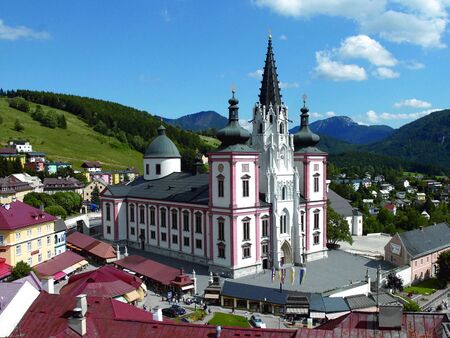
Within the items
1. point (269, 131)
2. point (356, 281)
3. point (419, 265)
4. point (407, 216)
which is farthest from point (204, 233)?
point (407, 216)

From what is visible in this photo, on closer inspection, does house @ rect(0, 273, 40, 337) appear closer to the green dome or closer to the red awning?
the red awning

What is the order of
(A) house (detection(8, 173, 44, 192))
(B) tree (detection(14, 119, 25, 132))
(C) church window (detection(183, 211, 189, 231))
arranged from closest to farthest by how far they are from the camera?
(C) church window (detection(183, 211, 189, 231)), (A) house (detection(8, 173, 44, 192)), (B) tree (detection(14, 119, 25, 132))

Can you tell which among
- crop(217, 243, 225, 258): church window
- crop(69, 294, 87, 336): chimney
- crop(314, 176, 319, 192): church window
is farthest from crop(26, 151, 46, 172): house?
crop(69, 294, 87, 336): chimney

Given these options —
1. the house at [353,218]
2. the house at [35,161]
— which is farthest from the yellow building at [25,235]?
the house at [35,161]

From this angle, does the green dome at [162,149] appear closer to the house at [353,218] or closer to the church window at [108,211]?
the church window at [108,211]

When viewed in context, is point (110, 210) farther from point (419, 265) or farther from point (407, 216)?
point (407, 216)

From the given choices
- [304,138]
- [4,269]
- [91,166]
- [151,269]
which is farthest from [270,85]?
[91,166]
